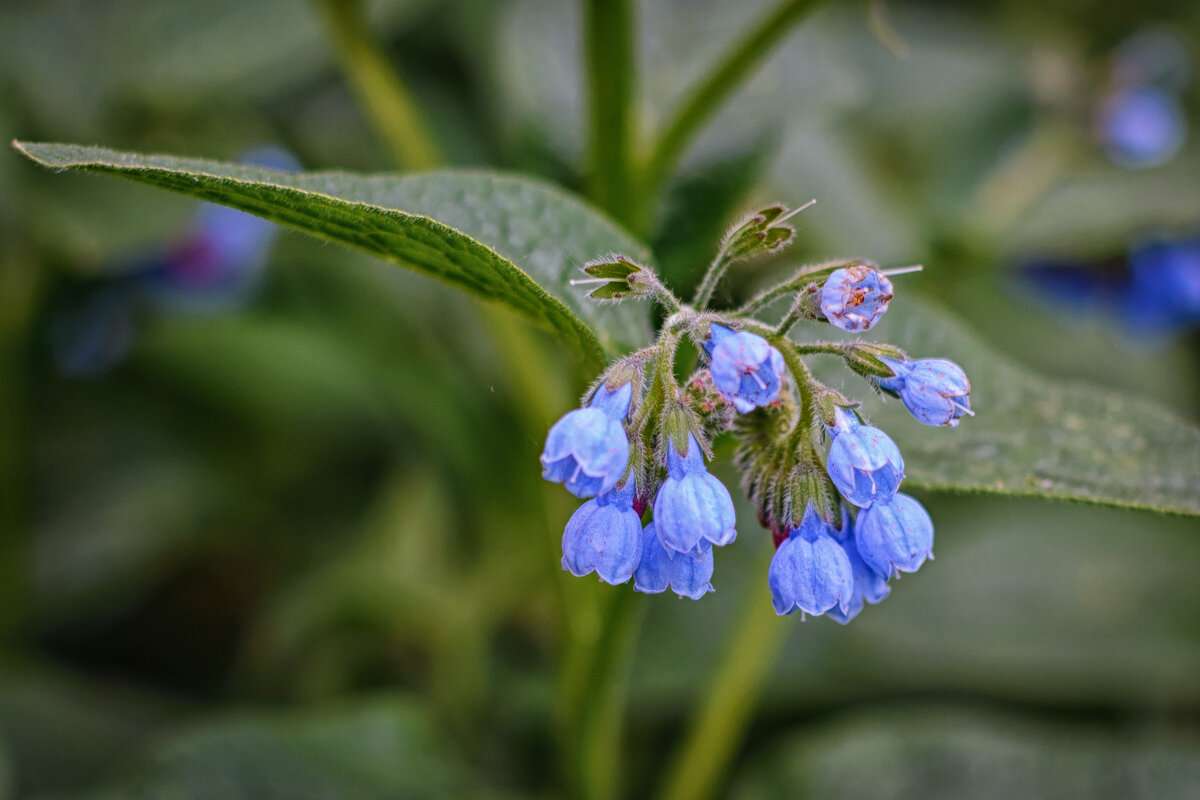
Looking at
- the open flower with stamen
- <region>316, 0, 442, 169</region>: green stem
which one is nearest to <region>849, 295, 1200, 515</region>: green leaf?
the open flower with stamen

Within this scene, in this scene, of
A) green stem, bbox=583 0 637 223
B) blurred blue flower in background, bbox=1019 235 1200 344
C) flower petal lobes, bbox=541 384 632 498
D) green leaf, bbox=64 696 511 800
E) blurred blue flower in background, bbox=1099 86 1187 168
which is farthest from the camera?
blurred blue flower in background, bbox=1099 86 1187 168

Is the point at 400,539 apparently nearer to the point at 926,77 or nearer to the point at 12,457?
the point at 12,457

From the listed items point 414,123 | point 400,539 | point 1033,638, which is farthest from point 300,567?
point 1033,638

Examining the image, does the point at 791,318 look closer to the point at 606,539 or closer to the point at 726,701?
the point at 606,539

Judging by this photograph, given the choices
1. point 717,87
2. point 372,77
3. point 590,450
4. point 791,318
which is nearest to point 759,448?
point 791,318

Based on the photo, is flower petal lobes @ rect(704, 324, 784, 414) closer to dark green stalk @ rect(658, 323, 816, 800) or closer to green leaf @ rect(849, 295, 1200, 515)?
green leaf @ rect(849, 295, 1200, 515)

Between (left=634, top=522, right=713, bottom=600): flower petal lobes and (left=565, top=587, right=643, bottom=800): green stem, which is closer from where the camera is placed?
(left=634, top=522, right=713, bottom=600): flower petal lobes
